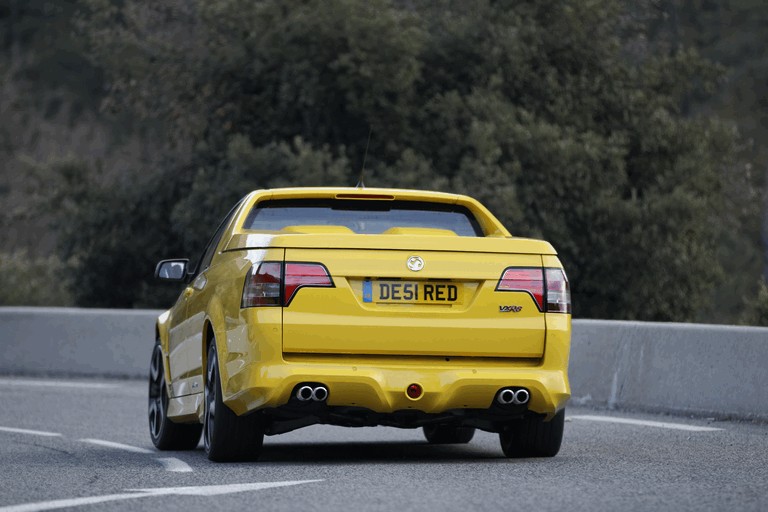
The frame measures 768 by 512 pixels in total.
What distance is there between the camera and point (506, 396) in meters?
9.30

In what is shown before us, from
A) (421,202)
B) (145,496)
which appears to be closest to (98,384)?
(421,202)

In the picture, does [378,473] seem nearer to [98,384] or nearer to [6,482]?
[6,482]

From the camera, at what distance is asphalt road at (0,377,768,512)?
7.73 m

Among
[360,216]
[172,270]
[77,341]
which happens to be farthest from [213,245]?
[77,341]

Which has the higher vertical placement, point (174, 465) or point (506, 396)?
point (506, 396)

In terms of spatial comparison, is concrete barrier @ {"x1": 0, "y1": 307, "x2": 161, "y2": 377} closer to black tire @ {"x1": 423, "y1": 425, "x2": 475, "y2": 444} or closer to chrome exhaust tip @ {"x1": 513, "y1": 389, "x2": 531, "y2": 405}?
black tire @ {"x1": 423, "y1": 425, "x2": 475, "y2": 444}

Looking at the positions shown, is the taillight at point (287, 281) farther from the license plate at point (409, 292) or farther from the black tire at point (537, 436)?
the black tire at point (537, 436)

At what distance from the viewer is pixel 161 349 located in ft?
38.5

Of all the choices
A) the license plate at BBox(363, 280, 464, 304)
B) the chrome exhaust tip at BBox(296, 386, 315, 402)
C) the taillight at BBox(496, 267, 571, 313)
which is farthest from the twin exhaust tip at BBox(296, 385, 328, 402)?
the taillight at BBox(496, 267, 571, 313)

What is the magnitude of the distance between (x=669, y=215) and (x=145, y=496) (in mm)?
20202

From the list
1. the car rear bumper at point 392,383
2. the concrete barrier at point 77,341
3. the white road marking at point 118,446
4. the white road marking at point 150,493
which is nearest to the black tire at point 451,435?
the white road marking at point 118,446

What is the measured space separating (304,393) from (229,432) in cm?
70

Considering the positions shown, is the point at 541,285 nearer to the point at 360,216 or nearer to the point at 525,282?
the point at 525,282

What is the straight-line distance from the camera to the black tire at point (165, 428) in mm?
11359
